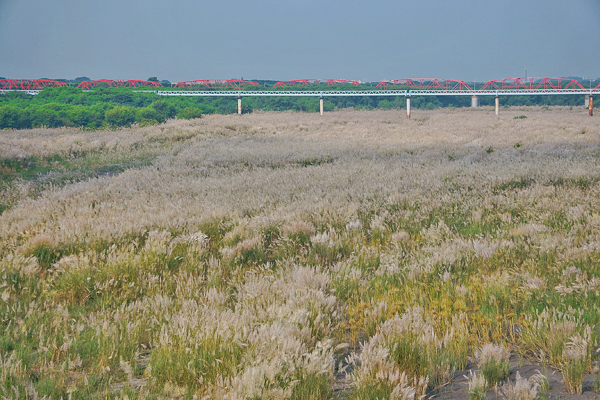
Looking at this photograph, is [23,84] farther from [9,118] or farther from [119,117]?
[119,117]

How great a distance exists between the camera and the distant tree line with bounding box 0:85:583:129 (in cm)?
4566

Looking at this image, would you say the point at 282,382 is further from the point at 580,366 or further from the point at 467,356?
the point at 580,366

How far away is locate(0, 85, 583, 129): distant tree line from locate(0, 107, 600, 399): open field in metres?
35.6

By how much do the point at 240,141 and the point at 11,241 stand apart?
18.7 m

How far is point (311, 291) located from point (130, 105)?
247 ft

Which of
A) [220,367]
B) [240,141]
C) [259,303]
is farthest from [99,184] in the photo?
[240,141]

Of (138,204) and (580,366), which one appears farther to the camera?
(138,204)

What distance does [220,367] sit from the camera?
2689 mm

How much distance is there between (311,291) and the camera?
382 centimetres

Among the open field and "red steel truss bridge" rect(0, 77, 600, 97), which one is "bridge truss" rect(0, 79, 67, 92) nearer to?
"red steel truss bridge" rect(0, 77, 600, 97)

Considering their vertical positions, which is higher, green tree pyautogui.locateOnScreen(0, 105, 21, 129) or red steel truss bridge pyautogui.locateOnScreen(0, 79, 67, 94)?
red steel truss bridge pyautogui.locateOnScreen(0, 79, 67, 94)

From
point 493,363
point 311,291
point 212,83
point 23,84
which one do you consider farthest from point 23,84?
point 493,363

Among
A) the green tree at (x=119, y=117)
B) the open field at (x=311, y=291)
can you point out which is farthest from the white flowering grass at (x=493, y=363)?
the green tree at (x=119, y=117)

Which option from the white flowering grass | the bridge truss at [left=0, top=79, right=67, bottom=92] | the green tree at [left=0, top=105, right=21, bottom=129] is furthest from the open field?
the bridge truss at [left=0, top=79, right=67, bottom=92]
